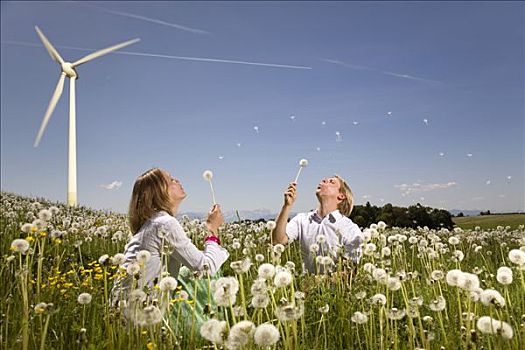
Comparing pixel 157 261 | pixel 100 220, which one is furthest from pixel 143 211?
pixel 100 220

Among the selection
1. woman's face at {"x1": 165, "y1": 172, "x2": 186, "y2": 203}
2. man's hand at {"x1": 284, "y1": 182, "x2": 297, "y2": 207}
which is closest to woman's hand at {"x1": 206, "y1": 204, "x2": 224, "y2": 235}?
woman's face at {"x1": 165, "y1": 172, "x2": 186, "y2": 203}

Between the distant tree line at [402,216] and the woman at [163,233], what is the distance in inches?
435

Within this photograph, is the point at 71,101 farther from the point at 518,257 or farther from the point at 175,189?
the point at 518,257

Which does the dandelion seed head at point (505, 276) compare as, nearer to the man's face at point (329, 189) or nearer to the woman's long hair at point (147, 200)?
the woman's long hair at point (147, 200)

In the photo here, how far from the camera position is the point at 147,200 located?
5.43 meters

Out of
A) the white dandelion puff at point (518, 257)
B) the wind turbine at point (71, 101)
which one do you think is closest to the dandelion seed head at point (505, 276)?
the white dandelion puff at point (518, 257)

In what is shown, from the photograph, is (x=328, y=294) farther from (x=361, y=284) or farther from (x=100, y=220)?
(x=100, y=220)

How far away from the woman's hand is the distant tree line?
10.7 metres

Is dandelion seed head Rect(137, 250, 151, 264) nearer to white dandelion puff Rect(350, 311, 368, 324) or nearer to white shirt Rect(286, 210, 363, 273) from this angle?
white dandelion puff Rect(350, 311, 368, 324)

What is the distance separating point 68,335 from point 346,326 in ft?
7.89

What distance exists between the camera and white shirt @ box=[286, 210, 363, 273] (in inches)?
264

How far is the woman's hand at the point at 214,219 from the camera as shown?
18.7 feet

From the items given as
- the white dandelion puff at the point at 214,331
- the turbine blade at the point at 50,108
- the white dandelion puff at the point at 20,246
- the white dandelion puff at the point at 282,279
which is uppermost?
the turbine blade at the point at 50,108

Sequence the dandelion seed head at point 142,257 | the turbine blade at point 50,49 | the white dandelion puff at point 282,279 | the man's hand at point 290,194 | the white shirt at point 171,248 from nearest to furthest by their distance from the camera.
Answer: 1. the white dandelion puff at point 282,279
2. the dandelion seed head at point 142,257
3. the white shirt at point 171,248
4. the man's hand at point 290,194
5. the turbine blade at point 50,49
